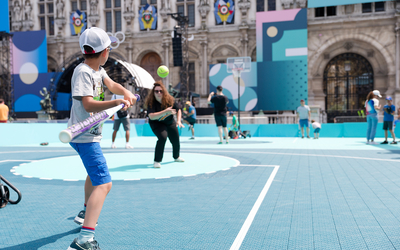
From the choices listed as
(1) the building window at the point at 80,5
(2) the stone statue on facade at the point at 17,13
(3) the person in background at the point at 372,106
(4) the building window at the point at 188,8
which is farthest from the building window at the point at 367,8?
(2) the stone statue on facade at the point at 17,13

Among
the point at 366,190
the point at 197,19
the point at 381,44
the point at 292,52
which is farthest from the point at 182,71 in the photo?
the point at 366,190

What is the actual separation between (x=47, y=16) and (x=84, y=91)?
41827 mm

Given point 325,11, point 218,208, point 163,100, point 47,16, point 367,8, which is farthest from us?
point 47,16

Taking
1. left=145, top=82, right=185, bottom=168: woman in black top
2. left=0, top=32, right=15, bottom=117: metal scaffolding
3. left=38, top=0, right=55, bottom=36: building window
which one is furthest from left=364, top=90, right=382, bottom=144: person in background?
left=38, top=0, right=55, bottom=36: building window

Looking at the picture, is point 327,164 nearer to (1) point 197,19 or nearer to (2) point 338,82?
(2) point 338,82

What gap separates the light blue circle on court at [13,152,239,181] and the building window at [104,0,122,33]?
3164cm

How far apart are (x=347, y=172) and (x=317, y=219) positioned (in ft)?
11.1

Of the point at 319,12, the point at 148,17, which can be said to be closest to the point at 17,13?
the point at 148,17

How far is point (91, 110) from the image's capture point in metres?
2.73

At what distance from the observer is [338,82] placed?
108 ft

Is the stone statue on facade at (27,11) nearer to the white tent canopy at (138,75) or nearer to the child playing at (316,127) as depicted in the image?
the white tent canopy at (138,75)

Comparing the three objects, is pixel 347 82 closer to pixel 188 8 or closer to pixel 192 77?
pixel 192 77

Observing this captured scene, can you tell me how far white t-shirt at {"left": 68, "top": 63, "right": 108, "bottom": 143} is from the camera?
2754 mm

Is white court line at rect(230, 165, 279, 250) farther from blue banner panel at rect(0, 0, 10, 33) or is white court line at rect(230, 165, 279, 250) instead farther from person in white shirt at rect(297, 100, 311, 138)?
blue banner panel at rect(0, 0, 10, 33)
